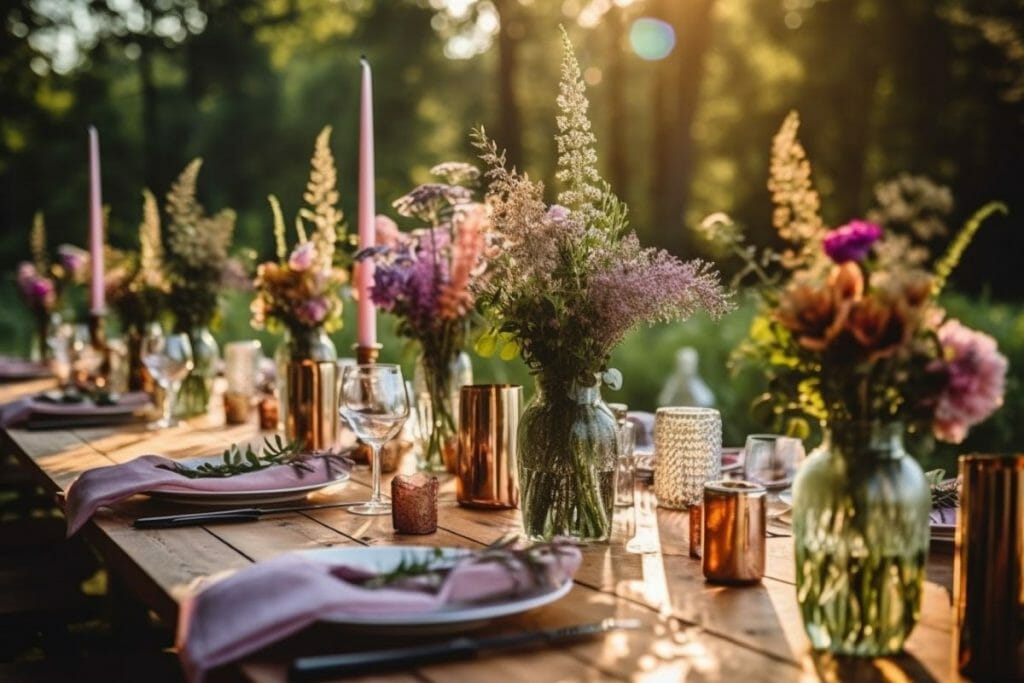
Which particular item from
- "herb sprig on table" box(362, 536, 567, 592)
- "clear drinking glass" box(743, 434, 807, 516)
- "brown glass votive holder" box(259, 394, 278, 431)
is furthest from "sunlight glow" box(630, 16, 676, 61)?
"herb sprig on table" box(362, 536, 567, 592)

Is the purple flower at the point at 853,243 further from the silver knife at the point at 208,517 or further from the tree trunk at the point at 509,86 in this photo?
the tree trunk at the point at 509,86

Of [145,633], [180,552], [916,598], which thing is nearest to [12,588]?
[145,633]

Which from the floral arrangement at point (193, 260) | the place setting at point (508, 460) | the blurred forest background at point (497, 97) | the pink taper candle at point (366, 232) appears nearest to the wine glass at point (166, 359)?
the place setting at point (508, 460)

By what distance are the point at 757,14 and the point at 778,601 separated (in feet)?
59.2

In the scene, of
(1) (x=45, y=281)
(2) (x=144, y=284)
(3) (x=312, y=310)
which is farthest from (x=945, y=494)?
(1) (x=45, y=281)

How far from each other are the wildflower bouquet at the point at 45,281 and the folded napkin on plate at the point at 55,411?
1663mm

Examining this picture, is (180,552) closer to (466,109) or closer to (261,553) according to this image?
(261,553)

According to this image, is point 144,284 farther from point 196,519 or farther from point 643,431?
point 196,519

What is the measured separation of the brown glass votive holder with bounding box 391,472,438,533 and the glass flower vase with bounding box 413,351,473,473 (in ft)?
1.98

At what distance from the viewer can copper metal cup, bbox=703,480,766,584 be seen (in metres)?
1.56

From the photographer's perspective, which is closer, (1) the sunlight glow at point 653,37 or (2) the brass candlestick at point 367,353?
(2) the brass candlestick at point 367,353

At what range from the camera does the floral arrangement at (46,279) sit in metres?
4.86

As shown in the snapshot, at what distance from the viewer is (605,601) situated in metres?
1.48

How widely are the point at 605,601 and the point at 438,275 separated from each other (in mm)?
1008
